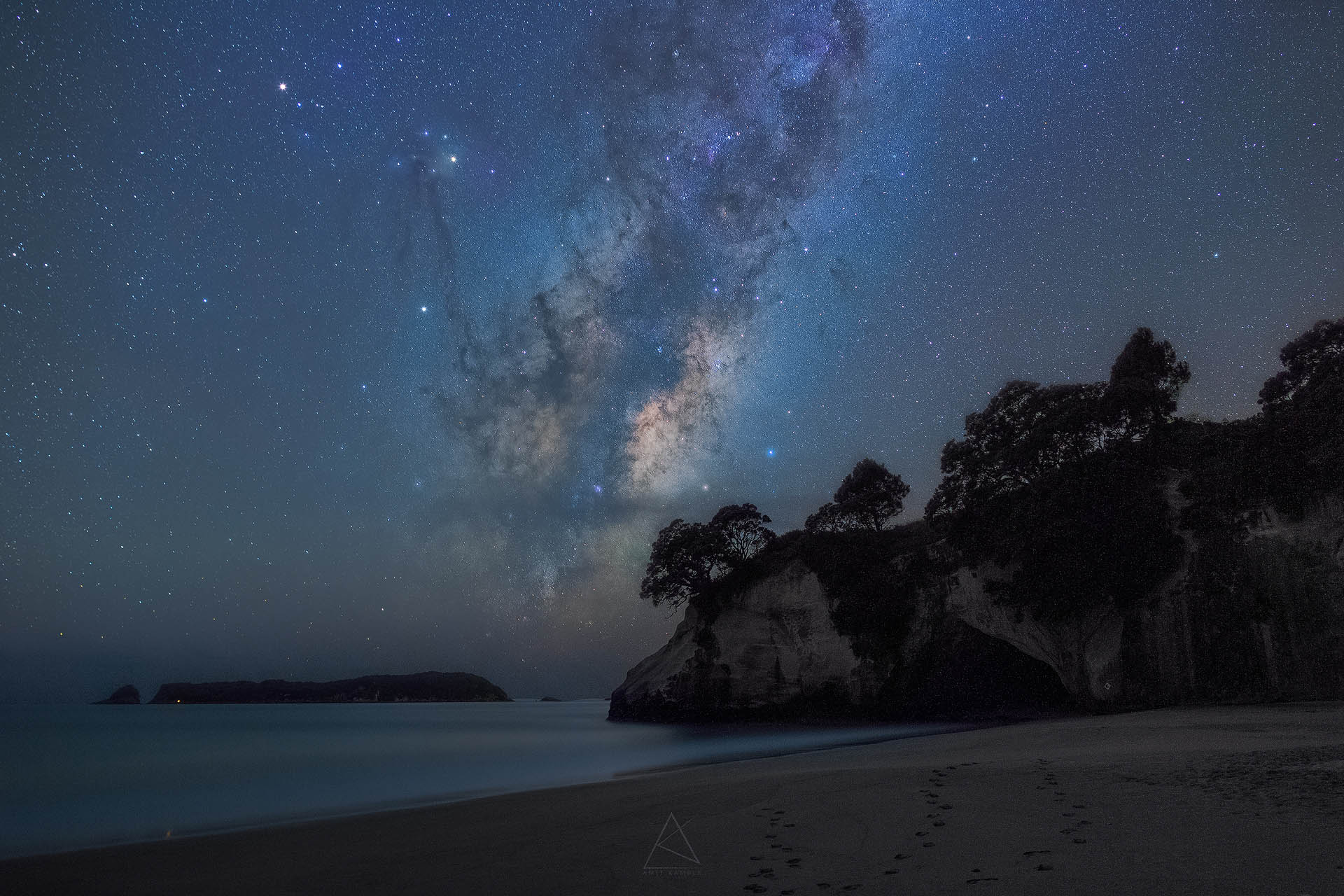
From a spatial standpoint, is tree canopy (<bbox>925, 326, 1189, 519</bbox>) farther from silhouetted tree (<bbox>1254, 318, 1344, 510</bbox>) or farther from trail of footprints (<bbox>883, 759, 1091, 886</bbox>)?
trail of footprints (<bbox>883, 759, 1091, 886</bbox>)

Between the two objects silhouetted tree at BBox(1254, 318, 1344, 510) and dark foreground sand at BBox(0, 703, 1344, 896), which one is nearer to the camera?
dark foreground sand at BBox(0, 703, 1344, 896)

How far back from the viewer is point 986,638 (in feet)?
100

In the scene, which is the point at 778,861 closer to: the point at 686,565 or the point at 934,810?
the point at 934,810

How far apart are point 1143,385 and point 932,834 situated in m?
25.2

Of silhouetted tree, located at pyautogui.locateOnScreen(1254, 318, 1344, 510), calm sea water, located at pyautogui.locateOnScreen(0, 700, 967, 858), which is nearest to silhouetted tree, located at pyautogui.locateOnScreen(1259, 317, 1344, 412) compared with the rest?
silhouetted tree, located at pyautogui.locateOnScreen(1254, 318, 1344, 510)

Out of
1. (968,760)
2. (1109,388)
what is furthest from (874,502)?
(968,760)

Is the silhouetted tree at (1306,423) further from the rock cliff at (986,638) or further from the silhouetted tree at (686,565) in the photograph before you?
the silhouetted tree at (686,565)

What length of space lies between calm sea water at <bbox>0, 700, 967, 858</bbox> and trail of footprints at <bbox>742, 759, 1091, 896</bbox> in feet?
34.8

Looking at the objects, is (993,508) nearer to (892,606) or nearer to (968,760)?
(892,606)

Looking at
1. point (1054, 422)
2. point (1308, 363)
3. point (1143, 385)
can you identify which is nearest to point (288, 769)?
point (1054, 422)

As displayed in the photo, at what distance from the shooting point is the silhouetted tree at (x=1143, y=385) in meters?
25.4

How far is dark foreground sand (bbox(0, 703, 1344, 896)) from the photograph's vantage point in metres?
5.29

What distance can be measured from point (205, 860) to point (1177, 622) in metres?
27.9

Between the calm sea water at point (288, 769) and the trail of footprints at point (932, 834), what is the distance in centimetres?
1061
